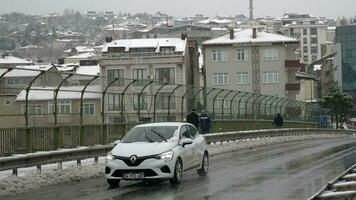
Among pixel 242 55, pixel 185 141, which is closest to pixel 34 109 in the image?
pixel 185 141

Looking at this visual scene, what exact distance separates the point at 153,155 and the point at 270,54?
73.8m

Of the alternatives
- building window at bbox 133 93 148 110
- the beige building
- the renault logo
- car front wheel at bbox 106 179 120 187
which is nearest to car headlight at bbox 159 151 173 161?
the renault logo

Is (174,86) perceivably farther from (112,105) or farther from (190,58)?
(190,58)

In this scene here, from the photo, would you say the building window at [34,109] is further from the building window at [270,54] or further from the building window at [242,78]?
the building window at [270,54]

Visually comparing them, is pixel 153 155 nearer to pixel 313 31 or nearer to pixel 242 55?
pixel 242 55

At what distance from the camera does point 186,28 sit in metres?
146

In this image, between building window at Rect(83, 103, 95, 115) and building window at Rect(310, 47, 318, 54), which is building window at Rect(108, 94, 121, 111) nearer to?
building window at Rect(83, 103, 95, 115)

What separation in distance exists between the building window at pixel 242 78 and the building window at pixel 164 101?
59737 mm

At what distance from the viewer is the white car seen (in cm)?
1556

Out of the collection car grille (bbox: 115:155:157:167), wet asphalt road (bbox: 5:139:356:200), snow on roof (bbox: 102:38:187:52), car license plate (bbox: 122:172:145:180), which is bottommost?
wet asphalt road (bbox: 5:139:356:200)

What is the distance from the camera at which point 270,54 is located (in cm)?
8800

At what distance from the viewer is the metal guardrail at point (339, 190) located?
40.8 ft

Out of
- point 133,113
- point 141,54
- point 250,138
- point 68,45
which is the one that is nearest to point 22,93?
point 133,113

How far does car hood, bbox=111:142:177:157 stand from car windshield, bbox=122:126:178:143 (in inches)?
17.3
